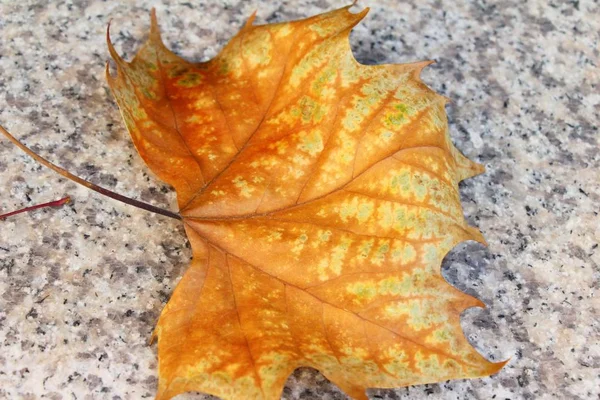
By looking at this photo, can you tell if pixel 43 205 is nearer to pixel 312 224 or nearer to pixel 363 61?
pixel 312 224

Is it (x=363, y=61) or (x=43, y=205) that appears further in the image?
(x=363, y=61)

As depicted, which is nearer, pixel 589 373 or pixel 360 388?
pixel 360 388

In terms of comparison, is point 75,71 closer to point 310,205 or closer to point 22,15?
point 22,15

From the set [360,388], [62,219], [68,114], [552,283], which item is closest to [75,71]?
[68,114]

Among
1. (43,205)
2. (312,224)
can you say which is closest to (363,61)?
(312,224)

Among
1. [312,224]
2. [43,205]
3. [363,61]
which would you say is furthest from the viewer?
[363,61]

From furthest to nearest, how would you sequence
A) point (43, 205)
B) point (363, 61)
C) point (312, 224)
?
point (363, 61), point (43, 205), point (312, 224)
